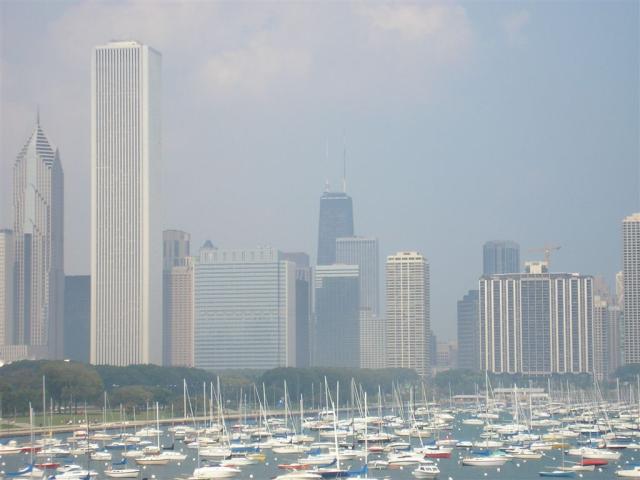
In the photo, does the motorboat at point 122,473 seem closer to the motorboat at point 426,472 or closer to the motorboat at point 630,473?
the motorboat at point 426,472

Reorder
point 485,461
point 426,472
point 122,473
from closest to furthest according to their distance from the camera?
point 122,473
point 426,472
point 485,461

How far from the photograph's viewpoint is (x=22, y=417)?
130875 millimetres

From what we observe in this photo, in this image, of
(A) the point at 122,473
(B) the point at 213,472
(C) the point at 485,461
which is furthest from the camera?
(C) the point at 485,461

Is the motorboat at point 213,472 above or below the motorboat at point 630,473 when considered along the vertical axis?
above

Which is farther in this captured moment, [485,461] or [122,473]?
[485,461]

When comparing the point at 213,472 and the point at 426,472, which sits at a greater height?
the point at 213,472

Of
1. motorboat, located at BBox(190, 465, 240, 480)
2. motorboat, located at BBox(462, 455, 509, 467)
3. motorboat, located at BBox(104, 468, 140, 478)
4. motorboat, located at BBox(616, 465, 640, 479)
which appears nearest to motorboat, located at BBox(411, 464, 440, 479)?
motorboat, located at BBox(462, 455, 509, 467)

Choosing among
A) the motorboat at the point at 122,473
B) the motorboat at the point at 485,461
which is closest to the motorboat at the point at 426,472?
the motorboat at the point at 485,461

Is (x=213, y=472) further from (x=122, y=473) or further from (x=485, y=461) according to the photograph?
(x=485, y=461)

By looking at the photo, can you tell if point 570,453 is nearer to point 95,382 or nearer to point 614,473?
point 614,473

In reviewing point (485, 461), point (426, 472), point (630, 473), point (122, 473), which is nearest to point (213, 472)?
point (122, 473)

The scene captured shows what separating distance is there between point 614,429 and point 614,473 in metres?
41.2

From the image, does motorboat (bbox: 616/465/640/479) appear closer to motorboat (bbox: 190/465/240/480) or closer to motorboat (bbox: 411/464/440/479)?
motorboat (bbox: 411/464/440/479)

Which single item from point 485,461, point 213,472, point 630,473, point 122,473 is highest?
point 213,472
